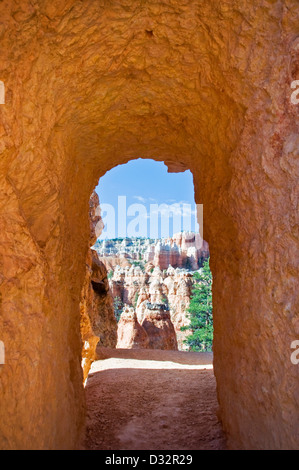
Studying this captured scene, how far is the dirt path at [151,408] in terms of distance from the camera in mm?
3994

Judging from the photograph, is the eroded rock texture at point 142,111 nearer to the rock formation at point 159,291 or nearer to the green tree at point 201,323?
the green tree at point 201,323

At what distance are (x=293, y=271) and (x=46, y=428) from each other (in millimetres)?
2493

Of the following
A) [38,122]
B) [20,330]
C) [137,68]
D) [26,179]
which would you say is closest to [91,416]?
[20,330]

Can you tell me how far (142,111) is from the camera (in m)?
4.02

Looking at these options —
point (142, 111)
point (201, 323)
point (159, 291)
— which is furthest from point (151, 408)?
point (159, 291)

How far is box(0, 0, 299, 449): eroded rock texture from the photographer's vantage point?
241 centimetres

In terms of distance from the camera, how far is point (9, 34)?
2.24m

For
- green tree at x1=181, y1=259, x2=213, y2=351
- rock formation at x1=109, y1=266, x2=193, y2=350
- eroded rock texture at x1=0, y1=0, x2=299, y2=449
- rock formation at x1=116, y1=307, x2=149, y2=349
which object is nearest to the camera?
eroded rock texture at x1=0, y1=0, x2=299, y2=449

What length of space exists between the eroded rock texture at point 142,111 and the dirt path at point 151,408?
24.4 inches

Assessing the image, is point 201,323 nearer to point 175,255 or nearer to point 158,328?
point 158,328

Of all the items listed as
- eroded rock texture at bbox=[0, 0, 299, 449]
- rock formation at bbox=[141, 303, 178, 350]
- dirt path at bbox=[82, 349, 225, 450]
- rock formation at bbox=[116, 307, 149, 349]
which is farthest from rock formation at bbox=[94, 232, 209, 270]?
eroded rock texture at bbox=[0, 0, 299, 449]

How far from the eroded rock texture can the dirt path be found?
62 cm

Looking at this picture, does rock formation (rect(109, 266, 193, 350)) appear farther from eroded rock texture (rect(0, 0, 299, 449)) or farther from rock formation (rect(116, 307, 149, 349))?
eroded rock texture (rect(0, 0, 299, 449))

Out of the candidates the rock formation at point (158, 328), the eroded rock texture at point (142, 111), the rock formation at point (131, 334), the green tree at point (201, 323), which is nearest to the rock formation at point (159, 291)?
the green tree at point (201, 323)
